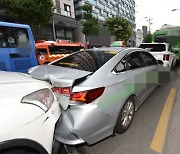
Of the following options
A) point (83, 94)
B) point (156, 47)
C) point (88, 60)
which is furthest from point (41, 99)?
point (156, 47)

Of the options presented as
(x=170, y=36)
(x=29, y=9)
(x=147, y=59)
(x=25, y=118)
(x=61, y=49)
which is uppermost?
(x=29, y=9)

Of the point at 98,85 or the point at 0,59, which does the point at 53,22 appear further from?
the point at 98,85

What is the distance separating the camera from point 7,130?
1532 millimetres

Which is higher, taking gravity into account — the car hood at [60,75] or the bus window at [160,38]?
the bus window at [160,38]

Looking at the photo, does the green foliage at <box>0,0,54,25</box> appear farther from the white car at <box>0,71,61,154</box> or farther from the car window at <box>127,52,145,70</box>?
the white car at <box>0,71,61,154</box>

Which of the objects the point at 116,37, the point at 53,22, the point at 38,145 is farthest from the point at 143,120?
the point at 116,37

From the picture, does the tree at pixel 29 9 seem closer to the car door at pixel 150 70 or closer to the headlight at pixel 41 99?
the car door at pixel 150 70

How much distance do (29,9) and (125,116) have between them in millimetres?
15225

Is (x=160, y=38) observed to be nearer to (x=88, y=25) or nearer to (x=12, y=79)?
(x=12, y=79)

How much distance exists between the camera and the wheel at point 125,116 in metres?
3.10

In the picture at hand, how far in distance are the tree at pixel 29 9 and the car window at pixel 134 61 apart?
14.0 meters

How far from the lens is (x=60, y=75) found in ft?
9.13

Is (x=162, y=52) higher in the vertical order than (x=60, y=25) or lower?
lower

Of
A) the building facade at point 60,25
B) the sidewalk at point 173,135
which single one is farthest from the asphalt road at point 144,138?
the building facade at point 60,25
